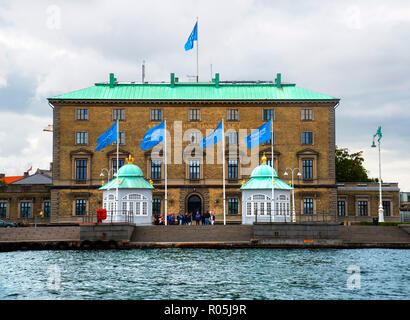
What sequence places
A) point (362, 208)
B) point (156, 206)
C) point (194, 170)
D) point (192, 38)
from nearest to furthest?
point (192, 38), point (156, 206), point (194, 170), point (362, 208)

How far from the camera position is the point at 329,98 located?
268 feet

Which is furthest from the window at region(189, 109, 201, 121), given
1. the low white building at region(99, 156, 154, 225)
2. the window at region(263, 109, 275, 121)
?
the low white building at region(99, 156, 154, 225)

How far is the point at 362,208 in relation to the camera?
275 ft

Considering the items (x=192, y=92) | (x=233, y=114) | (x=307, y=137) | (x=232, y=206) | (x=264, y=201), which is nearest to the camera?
(x=264, y=201)

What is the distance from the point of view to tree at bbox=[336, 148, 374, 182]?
106 meters

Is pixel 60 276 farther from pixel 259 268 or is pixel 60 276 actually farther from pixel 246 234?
pixel 246 234

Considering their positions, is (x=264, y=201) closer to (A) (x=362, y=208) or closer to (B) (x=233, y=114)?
(B) (x=233, y=114)

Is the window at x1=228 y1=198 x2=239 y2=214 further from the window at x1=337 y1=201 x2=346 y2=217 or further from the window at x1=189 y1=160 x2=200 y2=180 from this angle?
the window at x1=337 y1=201 x2=346 y2=217

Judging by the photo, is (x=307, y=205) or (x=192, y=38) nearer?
(x=192, y=38)

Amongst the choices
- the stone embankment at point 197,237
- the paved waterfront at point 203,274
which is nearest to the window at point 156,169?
the stone embankment at point 197,237

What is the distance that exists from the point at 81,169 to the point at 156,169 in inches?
393

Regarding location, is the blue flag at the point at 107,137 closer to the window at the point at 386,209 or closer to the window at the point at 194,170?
the window at the point at 194,170

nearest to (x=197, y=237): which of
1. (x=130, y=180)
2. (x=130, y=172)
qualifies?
(x=130, y=180)
